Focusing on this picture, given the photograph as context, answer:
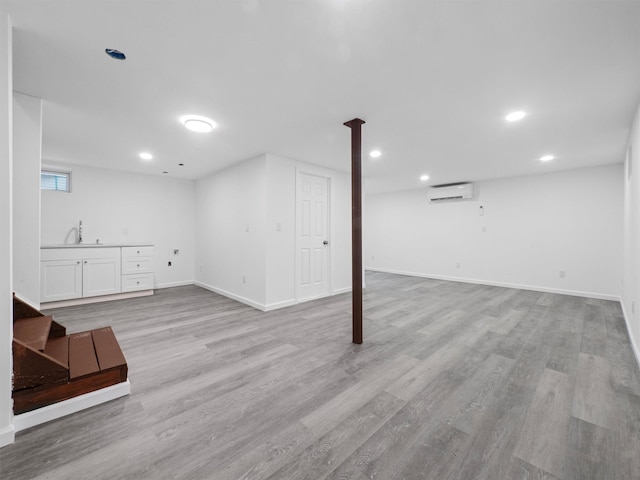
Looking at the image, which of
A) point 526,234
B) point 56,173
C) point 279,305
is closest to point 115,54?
point 279,305

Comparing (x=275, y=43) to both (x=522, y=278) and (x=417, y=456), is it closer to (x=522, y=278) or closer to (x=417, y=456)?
(x=417, y=456)

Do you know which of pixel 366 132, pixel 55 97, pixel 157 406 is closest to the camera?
pixel 157 406

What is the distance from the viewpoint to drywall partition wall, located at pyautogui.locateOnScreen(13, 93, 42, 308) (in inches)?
92.2

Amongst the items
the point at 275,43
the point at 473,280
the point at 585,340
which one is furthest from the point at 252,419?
the point at 473,280

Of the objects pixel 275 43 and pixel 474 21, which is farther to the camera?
pixel 275 43

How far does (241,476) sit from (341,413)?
673mm

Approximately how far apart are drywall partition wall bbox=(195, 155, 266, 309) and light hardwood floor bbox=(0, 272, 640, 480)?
111 centimetres

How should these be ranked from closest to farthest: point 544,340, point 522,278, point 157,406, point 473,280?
point 157,406 → point 544,340 → point 522,278 → point 473,280

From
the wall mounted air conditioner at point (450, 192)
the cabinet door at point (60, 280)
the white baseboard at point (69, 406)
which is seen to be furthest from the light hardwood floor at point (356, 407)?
the wall mounted air conditioner at point (450, 192)

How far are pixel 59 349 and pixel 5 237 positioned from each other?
1.18 m

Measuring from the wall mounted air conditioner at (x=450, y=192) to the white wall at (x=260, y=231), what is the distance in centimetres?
266

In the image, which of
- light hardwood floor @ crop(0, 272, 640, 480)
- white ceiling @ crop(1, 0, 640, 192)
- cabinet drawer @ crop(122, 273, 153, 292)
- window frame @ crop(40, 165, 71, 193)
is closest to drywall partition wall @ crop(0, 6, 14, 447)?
light hardwood floor @ crop(0, 272, 640, 480)

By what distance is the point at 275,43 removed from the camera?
1752 millimetres

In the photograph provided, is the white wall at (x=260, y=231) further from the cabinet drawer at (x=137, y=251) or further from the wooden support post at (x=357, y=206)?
the wooden support post at (x=357, y=206)
